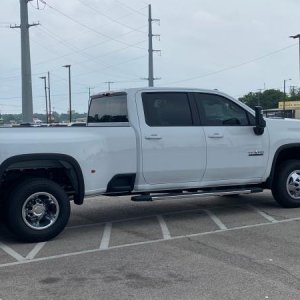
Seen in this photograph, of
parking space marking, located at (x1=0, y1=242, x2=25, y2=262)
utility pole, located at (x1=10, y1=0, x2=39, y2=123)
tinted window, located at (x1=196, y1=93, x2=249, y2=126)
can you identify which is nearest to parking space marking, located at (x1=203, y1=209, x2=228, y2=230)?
tinted window, located at (x1=196, y1=93, x2=249, y2=126)

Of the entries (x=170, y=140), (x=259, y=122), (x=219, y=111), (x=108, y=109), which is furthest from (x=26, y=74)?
(x=170, y=140)

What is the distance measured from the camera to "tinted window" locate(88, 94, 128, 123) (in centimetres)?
808

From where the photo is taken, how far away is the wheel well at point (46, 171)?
269 inches

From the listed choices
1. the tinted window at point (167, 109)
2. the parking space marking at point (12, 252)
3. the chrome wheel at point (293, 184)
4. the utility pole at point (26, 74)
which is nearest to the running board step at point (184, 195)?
the chrome wheel at point (293, 184)

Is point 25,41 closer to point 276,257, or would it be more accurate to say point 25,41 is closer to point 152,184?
point 152,184

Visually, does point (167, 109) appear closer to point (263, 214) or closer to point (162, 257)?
point (263, 214)

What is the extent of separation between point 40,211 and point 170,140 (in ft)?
6.95

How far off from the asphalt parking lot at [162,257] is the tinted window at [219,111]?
4.94 feet

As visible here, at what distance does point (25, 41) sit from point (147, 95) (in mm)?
14993

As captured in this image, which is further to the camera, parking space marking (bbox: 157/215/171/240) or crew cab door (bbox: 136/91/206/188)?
crew cab door (bbox: 136/91/206/188)

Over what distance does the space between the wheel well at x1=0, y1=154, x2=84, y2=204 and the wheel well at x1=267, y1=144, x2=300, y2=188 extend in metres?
3.34

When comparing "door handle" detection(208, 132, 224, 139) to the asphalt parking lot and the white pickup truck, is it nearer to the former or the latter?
the white pickup truck

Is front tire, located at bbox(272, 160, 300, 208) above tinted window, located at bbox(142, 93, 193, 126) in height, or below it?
below

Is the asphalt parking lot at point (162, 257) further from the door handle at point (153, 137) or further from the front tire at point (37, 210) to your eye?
the door handle at point (153, 137)
